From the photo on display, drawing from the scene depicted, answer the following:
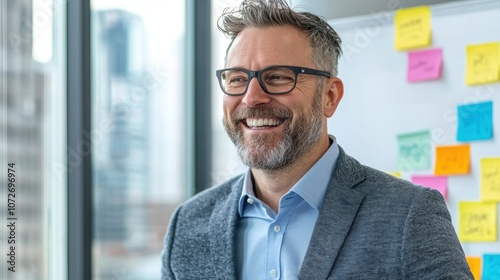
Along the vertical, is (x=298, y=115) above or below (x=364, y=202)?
above

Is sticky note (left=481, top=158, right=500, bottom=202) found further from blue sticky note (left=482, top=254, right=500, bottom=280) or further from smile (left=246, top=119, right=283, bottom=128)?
smile (left=246, top=119, right=283, bottom=128)

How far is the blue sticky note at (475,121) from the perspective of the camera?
1.88 metres

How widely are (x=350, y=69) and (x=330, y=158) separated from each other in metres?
0.72

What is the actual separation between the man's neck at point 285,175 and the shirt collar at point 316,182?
0.06ft

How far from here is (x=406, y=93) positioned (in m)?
2.02

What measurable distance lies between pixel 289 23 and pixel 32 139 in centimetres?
99

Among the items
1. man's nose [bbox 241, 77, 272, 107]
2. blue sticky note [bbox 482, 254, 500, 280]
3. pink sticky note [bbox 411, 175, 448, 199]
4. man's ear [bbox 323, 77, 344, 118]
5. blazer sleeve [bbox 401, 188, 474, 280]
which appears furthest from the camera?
pink sticky note [bbox 411, 175, 448, 199]

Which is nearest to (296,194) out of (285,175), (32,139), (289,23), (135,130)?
(285,175)

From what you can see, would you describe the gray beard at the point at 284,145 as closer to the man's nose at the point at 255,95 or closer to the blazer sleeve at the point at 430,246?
the man's nose at the point at 255,95

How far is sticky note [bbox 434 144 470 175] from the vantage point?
1.91 metres

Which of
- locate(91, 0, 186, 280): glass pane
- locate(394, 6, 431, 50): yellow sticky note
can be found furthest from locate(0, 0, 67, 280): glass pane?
locate(394, 6, 431, 50): yellow sticky note

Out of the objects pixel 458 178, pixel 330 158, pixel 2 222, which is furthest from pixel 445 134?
pixel 2 222

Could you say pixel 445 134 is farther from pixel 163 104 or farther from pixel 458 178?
pixel 163 104

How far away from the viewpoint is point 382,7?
2.07 meters
